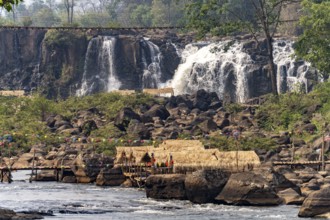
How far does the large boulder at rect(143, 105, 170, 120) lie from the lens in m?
91.2

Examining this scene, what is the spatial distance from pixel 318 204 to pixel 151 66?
73650 millimetres

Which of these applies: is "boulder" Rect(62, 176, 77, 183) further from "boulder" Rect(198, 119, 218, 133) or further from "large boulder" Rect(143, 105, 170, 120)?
"large boulder" Rect(143, 105, 170, 120)

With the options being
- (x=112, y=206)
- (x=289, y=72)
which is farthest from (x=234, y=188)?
(x=289, y=72)

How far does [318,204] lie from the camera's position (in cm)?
4547

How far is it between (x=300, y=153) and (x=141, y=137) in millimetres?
15213

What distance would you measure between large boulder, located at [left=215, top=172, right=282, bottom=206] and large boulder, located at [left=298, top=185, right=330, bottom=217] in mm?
4656

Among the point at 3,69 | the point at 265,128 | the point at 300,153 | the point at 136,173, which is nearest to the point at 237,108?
the point at 265,128

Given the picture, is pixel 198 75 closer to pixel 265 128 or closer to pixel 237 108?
pixel 237 108

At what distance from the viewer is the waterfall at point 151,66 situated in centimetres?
11788

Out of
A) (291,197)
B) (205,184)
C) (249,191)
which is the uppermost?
(205,184)

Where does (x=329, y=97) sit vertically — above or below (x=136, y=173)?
above

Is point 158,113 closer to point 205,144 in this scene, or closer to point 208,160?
point 205,144

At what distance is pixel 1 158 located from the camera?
3017 inches

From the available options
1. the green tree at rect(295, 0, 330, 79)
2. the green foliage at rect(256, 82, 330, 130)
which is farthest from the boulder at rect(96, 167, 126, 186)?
the green tree at rect(295, 0, 330, 79)
